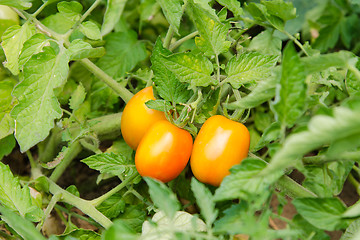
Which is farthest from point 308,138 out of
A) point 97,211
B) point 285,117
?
point 97,211

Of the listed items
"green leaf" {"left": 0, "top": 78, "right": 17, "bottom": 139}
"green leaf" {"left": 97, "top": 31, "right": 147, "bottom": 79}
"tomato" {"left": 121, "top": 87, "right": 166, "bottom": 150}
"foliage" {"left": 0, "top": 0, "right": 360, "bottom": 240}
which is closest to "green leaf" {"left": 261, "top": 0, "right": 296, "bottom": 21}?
"foliage" {"left": 0, "top": 0, "right": 360, "bottom": 240}

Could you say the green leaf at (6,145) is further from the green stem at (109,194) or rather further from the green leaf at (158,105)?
the green leaf at (158,105)

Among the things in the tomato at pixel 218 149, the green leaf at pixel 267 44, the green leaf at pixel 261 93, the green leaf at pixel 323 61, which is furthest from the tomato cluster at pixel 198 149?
the green leaf at pixel 267 44

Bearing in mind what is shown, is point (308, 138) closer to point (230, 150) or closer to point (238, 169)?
point (238, 169)

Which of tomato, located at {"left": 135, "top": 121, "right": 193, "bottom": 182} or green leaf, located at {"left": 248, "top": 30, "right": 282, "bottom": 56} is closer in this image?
tomato, located at {"left": 135, "top": 121, "right": 193, "bottom": 182}

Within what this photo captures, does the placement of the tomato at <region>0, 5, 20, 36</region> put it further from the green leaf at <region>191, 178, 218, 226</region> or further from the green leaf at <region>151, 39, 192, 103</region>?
the green leaf at <region>191, 178, 218, 226</region>

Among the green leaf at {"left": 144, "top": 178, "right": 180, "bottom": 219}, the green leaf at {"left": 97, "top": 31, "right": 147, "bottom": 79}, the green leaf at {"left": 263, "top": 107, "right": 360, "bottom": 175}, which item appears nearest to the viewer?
the green leaf at {"left": 263, "top": 107, "right": 360, "bottom": 175}

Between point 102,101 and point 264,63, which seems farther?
point 102,101

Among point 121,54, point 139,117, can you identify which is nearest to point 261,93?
point 139,117
